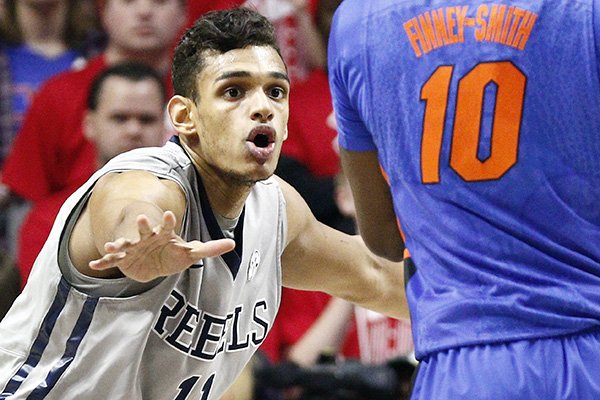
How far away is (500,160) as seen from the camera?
2383mm

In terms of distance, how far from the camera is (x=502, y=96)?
2.37 metres

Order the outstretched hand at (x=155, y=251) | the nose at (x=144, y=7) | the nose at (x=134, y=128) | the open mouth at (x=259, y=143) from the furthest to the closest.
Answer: the nose at (x=144, y=7) < the nose at (x=134, y=128) < the open mouth at (x=259, y=143) < the outstretched hand at (x=155, y=251)

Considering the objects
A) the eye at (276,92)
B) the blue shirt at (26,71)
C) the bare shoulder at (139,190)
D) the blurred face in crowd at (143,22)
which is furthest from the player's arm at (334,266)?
the blue shirt at (26,71)

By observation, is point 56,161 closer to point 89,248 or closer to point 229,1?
point 229,1

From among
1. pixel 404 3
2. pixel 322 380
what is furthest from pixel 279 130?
pixel 322 380

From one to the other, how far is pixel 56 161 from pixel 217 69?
3.10 m

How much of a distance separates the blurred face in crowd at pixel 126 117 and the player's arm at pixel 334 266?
2102mm

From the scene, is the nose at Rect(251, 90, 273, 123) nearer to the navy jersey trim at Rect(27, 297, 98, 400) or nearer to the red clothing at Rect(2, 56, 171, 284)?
the navy jersey trim at Rect(27, 297, 98, 400)

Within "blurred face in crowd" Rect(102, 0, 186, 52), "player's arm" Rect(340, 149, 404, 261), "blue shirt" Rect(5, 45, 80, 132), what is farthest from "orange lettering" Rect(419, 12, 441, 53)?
"blue shirt" Rect(5, 45, 80, 132)

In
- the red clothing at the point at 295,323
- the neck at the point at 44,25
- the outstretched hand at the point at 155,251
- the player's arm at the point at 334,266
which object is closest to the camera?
the outstretched hand at the point at 155,251

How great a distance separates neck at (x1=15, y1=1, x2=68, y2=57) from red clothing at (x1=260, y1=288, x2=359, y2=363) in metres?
1.89

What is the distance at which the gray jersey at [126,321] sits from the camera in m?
2.71

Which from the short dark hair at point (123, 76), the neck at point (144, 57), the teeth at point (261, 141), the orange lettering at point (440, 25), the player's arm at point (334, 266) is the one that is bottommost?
the neck at point (144, 57)

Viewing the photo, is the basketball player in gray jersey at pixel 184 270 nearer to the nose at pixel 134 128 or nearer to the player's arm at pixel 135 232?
the player's arm at pixel 135 232
